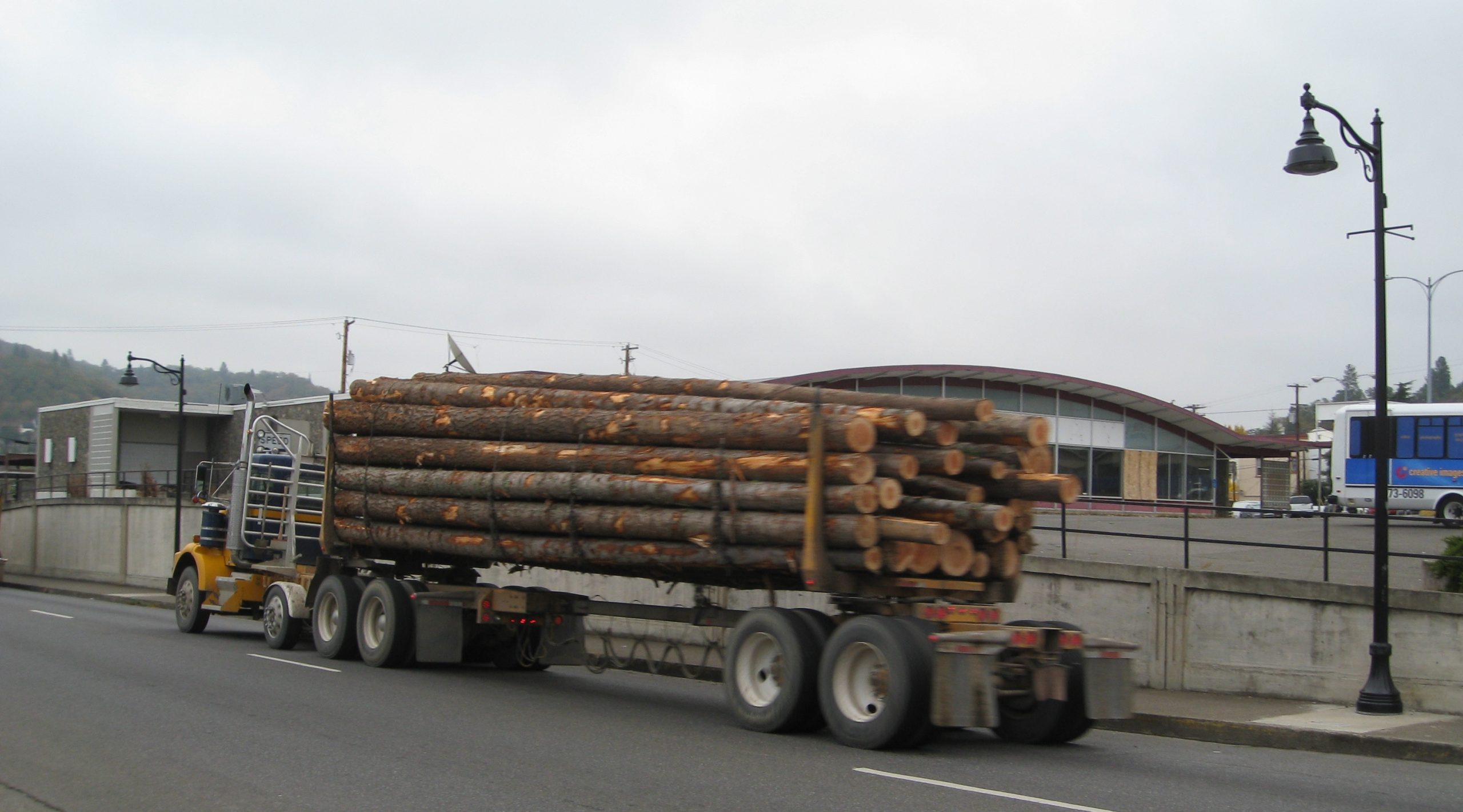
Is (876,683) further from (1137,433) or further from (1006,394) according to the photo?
(1137,433)

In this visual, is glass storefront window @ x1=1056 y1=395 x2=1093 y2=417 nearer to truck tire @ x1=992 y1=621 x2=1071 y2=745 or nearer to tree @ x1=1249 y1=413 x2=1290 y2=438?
truck tire @ x1=992 y1=621 x2=1071 y2=745

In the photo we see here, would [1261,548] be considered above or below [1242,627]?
above

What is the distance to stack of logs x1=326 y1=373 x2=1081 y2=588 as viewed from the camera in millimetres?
9891

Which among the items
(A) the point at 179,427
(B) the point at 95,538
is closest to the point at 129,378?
(A) the point at 179,427

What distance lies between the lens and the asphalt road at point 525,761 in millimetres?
7492

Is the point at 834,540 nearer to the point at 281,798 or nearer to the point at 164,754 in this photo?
the point at 281,798

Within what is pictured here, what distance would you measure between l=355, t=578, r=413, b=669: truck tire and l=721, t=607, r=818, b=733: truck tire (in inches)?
204

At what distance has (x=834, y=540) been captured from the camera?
9820mm

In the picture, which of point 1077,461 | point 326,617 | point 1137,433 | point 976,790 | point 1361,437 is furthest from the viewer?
point 1137,433

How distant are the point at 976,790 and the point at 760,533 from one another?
315 centimetres

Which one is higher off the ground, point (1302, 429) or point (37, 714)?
point (1302, 429)

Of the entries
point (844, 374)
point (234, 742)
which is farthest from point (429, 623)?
point (844, 374)

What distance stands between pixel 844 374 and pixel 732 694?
29263 mm

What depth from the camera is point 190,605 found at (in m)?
18.7
